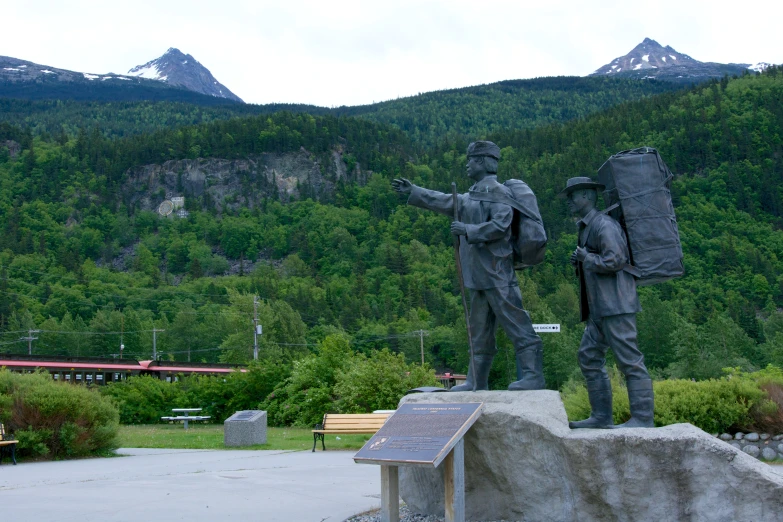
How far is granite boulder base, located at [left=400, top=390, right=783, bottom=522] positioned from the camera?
645 centimetres

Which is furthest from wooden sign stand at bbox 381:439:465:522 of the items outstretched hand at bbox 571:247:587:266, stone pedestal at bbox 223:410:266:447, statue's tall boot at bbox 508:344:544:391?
stone pedestal at bbox 223:410:266:447

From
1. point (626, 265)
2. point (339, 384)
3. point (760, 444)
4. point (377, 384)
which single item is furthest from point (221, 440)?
point (626, 265)

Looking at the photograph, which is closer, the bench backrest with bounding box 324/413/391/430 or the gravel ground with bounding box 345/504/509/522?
the gravel ground with bounding box 345/504/509/522

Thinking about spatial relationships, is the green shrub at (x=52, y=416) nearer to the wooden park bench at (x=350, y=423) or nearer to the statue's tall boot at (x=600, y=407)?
the wooden park bench at (x=350, y=423)

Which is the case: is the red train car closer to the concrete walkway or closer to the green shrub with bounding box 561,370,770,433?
the concrete walkway

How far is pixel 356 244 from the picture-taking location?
392 feet

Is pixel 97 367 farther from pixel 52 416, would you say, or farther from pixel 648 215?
pixel 648 215

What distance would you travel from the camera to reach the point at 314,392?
74.6 ft

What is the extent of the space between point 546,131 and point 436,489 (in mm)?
120444

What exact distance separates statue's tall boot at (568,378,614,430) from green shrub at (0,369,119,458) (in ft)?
31.7

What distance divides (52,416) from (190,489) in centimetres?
557

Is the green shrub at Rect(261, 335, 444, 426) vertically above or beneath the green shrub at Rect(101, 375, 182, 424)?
above

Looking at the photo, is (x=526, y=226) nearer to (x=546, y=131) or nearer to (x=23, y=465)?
(x=23, y=465)

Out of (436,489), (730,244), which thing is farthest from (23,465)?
(730,244)
